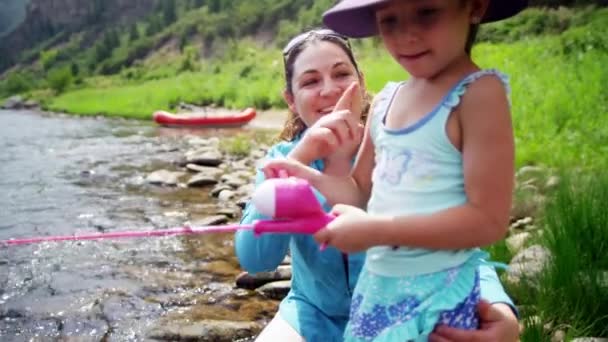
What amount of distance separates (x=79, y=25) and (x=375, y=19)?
9848 cm

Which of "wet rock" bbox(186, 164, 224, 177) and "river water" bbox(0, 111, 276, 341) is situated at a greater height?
"river water" bbox(0, 111, 276, 341)

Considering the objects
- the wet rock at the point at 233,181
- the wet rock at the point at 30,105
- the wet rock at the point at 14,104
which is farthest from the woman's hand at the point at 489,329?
the wet rock at the point at 14,104

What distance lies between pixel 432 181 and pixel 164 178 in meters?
8.75

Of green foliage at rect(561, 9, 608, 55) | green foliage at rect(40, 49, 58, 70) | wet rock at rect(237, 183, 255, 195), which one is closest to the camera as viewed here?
wet rock at rect(237, 183, 255, 195)

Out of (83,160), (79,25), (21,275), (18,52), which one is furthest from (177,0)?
(21,275)

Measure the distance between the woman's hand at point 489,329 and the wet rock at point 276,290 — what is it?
3027 mm

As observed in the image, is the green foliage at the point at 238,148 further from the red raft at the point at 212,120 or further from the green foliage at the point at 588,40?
the green foliage at the point at 588,40

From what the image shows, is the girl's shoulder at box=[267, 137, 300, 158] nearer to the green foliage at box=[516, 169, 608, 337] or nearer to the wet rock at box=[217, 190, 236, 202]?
the green foliage at box=[516, 169, 608, 337]

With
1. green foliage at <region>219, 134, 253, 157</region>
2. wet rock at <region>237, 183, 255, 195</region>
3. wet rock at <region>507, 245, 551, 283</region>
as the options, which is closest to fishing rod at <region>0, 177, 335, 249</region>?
wet rock at <region>507, 245, 551, 283</region>

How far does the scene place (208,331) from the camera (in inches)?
164

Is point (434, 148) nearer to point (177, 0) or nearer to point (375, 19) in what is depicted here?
point (375, 19)

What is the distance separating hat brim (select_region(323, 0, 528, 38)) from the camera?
5.13ft

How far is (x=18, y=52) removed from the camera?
94062 mm

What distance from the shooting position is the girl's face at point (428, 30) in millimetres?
1443
